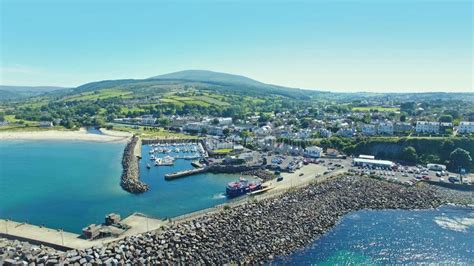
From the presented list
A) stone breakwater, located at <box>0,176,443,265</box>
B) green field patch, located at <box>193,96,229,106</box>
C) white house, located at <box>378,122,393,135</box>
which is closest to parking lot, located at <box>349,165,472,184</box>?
stone breakwater, located at <box>0,176,443,265</box>

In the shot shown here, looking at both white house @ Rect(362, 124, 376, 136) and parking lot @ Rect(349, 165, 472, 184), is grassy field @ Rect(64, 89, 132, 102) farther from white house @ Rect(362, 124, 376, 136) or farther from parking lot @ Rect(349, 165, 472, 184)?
parking lot @ Rect(349, 165, 472, 184)

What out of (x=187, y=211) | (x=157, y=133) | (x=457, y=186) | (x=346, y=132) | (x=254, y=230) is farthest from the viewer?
(x=157, y=133)

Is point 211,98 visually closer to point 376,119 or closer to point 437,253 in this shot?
point 376,119

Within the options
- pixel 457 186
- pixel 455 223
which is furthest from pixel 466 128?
pixel 455 223

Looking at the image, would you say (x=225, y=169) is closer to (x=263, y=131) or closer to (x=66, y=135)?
(x=263, y=131)

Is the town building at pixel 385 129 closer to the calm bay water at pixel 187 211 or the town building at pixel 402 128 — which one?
the town building at pixel 402 128

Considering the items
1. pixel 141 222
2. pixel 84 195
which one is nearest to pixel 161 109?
pixel 84 195
